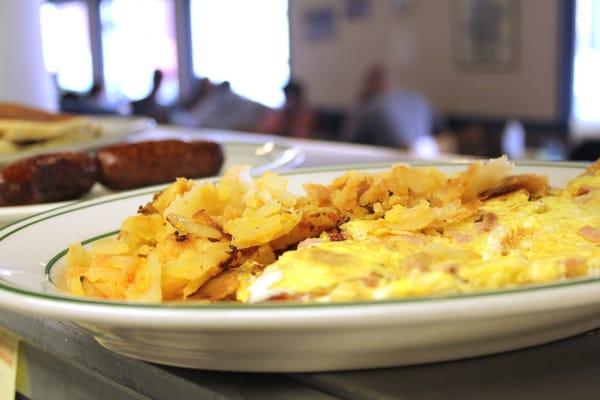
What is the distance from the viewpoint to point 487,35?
869 centimetres

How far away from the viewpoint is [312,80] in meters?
11.1

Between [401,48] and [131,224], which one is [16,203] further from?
[401,48]

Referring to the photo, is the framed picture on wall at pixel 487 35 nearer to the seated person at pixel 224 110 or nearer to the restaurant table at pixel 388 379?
the seated person at pixel 224 110

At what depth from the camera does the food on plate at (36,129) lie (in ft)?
6.51

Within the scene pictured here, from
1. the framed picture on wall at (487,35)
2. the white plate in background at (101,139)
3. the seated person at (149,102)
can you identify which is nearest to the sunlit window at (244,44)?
the framed picture on wall at (487,35)

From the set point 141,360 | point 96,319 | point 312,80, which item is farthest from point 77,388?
point 312,80

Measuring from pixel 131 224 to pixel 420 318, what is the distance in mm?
414

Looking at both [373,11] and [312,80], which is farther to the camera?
[312,80]

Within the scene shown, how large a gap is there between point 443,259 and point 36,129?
1570mm

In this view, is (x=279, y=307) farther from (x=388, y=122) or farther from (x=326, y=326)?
(x=388, y=122)

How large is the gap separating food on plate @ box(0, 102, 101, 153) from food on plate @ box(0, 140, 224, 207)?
0.44 metres

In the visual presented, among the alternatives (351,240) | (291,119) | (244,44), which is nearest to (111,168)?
(351,240)

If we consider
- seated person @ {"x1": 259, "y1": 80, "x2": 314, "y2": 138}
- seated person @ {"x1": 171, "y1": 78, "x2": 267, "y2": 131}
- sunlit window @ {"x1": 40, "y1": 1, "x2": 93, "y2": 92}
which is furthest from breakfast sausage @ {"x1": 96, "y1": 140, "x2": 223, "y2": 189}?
sunlit window @ {"x1": 40, "y1": 1, "x2": 93, "y2": 92}

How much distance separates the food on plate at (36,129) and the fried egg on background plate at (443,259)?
4.52 ft
